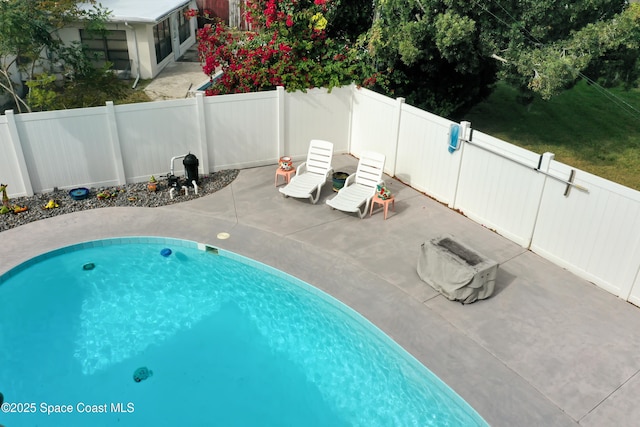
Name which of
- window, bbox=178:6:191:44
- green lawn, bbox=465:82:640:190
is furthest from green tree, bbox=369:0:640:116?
window, bbox=178:6:191:44

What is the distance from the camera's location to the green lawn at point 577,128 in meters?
14.0

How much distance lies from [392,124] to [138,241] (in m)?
6.51

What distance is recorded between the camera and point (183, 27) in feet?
85.0

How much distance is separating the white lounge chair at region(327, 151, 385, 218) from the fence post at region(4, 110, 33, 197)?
6.71 metres

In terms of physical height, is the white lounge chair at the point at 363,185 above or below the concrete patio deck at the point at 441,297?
above

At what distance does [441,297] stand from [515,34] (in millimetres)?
6397

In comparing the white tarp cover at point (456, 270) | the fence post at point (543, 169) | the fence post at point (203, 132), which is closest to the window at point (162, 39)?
the fence post at point (203, 132)

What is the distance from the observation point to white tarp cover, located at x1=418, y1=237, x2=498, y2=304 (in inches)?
311

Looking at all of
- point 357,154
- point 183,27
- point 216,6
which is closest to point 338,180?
point 357,154

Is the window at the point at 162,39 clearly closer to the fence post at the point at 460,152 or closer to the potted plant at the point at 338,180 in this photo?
the potted plant at the point at 338,180

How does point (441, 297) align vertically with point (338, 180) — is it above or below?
below

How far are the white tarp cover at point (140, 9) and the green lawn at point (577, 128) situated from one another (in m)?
13.0

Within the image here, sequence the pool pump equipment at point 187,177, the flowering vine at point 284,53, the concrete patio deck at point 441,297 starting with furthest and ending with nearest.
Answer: the flowering vine at point 284,53
the pool pump equipment at point 187,177
the concrete patio deck at point 441,297

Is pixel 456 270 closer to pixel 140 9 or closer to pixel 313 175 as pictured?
pixel 313 175
